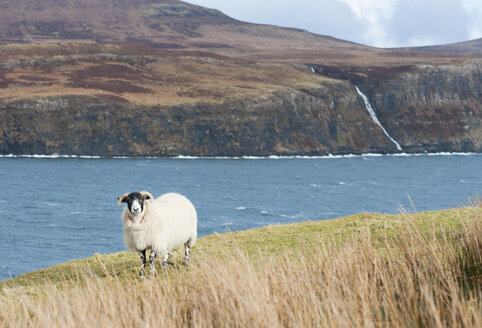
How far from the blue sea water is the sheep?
25.5m

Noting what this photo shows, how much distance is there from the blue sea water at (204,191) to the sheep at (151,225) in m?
25.5

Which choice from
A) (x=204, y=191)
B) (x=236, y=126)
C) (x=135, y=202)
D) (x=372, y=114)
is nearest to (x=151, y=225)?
(x=135, y=202)

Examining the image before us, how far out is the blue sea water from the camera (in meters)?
55.4

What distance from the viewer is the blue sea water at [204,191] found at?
55438 millimetres

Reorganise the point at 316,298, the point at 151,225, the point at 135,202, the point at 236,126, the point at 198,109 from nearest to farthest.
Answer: the point at 316,298 → the point at 135,202 → the point at 151,225 → the point at 236,126 → the point at 198,109

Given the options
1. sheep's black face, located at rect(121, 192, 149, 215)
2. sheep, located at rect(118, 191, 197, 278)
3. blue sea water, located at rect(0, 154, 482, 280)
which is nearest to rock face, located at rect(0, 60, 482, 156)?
blue sea water, located at rect(0, 154, 482, 280)

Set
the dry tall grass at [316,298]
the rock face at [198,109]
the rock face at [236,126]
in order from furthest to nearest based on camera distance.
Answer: the rock face at [198,109]
the rock face at [236,126]
the dry tall grass at [316,298]

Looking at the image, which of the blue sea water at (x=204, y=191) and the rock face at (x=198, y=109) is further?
the rock face at (x=198, y=109)

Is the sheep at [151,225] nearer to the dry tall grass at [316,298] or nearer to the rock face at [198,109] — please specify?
the dry tall grass at [316,298]

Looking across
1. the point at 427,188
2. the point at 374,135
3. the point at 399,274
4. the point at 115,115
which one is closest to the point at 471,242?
the point at 399,274

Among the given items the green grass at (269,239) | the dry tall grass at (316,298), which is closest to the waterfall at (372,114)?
the green grass at (269,239)

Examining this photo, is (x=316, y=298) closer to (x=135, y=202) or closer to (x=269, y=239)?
(x=135, y=202)

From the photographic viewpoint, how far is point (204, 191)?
92312 mm

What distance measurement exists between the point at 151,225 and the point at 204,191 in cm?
7772
